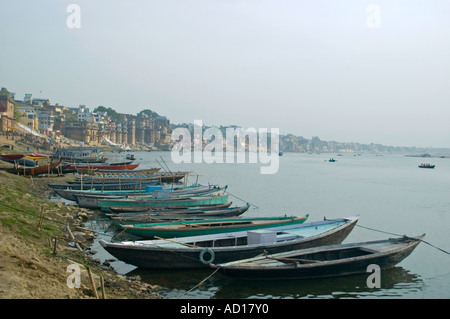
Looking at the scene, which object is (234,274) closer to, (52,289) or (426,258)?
(52,289)

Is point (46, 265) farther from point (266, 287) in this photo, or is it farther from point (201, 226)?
point (201, 226)

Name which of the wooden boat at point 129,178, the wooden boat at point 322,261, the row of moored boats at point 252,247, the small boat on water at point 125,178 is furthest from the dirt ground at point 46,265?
the wooden boat at point 129,178

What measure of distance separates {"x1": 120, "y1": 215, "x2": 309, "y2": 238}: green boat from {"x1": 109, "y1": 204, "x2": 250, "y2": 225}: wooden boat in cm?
135

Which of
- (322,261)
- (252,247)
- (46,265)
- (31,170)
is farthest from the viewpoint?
(31,170)

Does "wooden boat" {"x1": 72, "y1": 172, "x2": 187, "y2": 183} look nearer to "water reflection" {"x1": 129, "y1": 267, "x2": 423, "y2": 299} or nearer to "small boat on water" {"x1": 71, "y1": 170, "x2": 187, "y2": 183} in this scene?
"small boat on water" {"x1": 71, "y1": 170, "x2": 187, "y2": 183}

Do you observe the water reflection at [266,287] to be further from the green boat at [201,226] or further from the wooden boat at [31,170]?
the wooden boat at [31,170]

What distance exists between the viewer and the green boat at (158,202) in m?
22.5

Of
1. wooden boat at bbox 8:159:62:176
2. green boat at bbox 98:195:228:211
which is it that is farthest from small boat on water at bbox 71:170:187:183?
green boat at bbox 98:195:228:211

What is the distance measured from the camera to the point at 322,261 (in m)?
12.7

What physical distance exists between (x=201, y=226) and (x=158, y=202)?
732 centimetres

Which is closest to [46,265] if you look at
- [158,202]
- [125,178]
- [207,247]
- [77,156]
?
[207,247]

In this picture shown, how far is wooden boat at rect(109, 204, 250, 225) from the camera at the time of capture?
60.1 ft

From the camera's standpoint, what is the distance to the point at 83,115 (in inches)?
5148

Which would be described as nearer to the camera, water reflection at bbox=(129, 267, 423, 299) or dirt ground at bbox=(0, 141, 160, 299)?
dirt ground at bbox=(0, 141, 160, 299)
